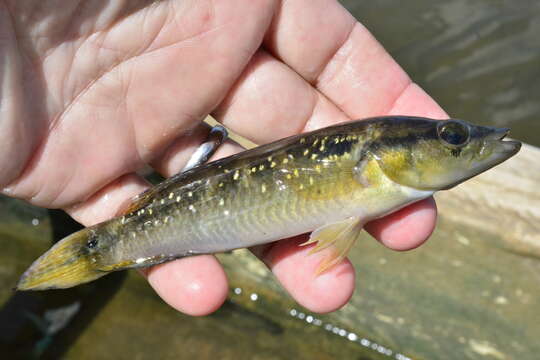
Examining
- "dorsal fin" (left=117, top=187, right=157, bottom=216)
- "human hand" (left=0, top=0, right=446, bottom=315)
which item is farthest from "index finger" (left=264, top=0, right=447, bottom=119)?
"dorsal fin" (left=117, top=187, right=157, bottom=216)

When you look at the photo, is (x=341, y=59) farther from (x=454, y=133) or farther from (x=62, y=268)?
(x=62, y=268)

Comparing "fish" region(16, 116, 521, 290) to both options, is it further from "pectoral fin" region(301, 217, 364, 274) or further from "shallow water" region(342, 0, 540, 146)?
"shallow water" region(342, 0, 540, 146)

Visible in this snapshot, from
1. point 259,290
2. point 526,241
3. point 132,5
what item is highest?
point 132,5

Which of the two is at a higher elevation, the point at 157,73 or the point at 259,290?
the point at 157,73

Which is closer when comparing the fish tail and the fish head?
the fish head

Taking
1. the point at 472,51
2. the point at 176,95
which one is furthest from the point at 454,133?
the point at 472,51

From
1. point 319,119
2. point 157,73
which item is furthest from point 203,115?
point 319,119

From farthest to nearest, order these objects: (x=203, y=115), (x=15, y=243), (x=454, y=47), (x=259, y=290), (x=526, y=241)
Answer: (x=454, y=47), (x=15, y=243), (x=259, y=290), (x=526, y=241), (x=203, y=115)

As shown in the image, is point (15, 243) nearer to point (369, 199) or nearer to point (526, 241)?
point (369, 199)

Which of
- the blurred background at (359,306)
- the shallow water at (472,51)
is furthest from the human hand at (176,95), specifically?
the shallow water at (472,51)
